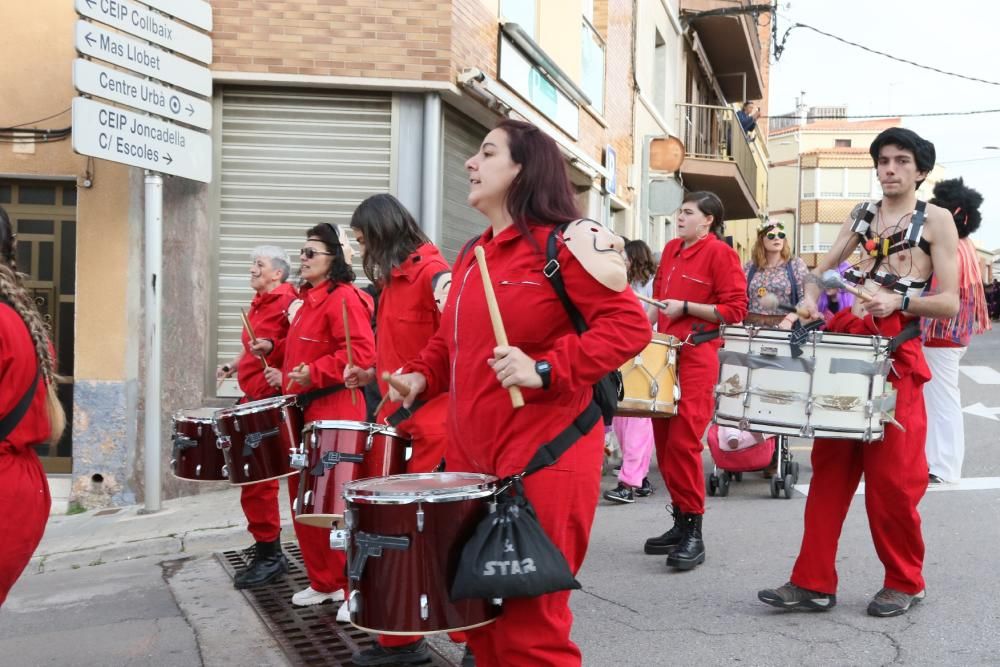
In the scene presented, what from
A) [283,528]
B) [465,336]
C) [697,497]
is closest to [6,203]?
[283,528]

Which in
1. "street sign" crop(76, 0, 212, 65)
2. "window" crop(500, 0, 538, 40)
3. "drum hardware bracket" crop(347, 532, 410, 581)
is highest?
"window" crop(500, 0, 538, 40)

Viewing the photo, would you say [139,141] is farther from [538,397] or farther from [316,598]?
[538,397]

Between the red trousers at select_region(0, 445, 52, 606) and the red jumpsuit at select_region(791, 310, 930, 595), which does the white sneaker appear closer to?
the red trousers at select_region(0, 445, 52, 606)

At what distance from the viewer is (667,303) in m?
6.05

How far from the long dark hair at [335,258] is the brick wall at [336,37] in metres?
4.25

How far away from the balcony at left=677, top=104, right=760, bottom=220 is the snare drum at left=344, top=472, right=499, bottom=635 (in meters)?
18.7

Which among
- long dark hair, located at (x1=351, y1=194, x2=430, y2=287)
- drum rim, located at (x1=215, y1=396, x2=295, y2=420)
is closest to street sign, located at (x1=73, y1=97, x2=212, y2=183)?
drum rim, located at (x1=215, y1=396, x2=295, y2=420)

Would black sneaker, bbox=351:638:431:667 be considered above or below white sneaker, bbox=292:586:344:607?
above

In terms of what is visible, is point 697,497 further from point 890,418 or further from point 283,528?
point 283,528

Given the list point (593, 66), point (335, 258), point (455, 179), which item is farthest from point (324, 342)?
point (593, 66)

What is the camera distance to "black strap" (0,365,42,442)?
3.36 metres

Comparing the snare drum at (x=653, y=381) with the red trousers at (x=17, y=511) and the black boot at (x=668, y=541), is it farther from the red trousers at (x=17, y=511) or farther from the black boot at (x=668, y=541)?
the red trousers at (x=17, y=511)

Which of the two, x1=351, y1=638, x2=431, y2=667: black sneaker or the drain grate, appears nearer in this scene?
x1=351, y1=638, x2=431, y2=667: black sneaker

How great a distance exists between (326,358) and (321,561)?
1.06m
